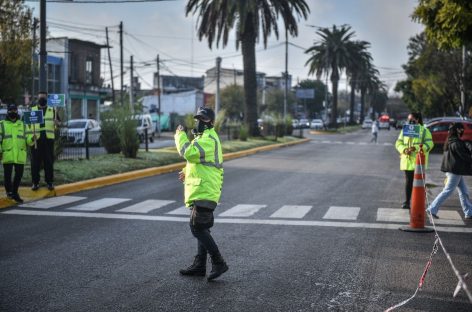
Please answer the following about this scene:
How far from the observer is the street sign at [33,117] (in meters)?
12.6

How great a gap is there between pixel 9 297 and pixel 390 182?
12660 mm

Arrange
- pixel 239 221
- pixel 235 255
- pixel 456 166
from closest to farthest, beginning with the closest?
pixel 235 255 < pixel 239 221 < pixel 456 166

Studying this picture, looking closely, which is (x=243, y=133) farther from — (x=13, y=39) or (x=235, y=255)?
(x=235, y=255)

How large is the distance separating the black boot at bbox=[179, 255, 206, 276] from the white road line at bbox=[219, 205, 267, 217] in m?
4.22

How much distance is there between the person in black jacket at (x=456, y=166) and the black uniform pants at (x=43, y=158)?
7.37m

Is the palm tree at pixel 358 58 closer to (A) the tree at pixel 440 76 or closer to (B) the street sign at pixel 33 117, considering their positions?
(A) the tree at pixel 440 76

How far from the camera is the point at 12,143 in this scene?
1172 cm

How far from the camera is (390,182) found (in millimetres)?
16750

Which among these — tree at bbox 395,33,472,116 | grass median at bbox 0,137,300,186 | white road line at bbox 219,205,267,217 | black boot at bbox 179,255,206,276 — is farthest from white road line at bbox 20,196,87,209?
tree at bbox 395,33,472,116

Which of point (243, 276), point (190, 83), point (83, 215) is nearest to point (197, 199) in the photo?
point (243, 276)

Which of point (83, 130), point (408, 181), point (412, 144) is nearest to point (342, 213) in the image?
point (408, 181)

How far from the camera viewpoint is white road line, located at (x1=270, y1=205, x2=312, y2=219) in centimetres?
1073

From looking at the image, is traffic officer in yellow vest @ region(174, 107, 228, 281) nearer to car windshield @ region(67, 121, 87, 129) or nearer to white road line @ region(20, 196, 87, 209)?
white road line @ region(20, 196, 87, 209)

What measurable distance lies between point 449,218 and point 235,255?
4835 millimetres
